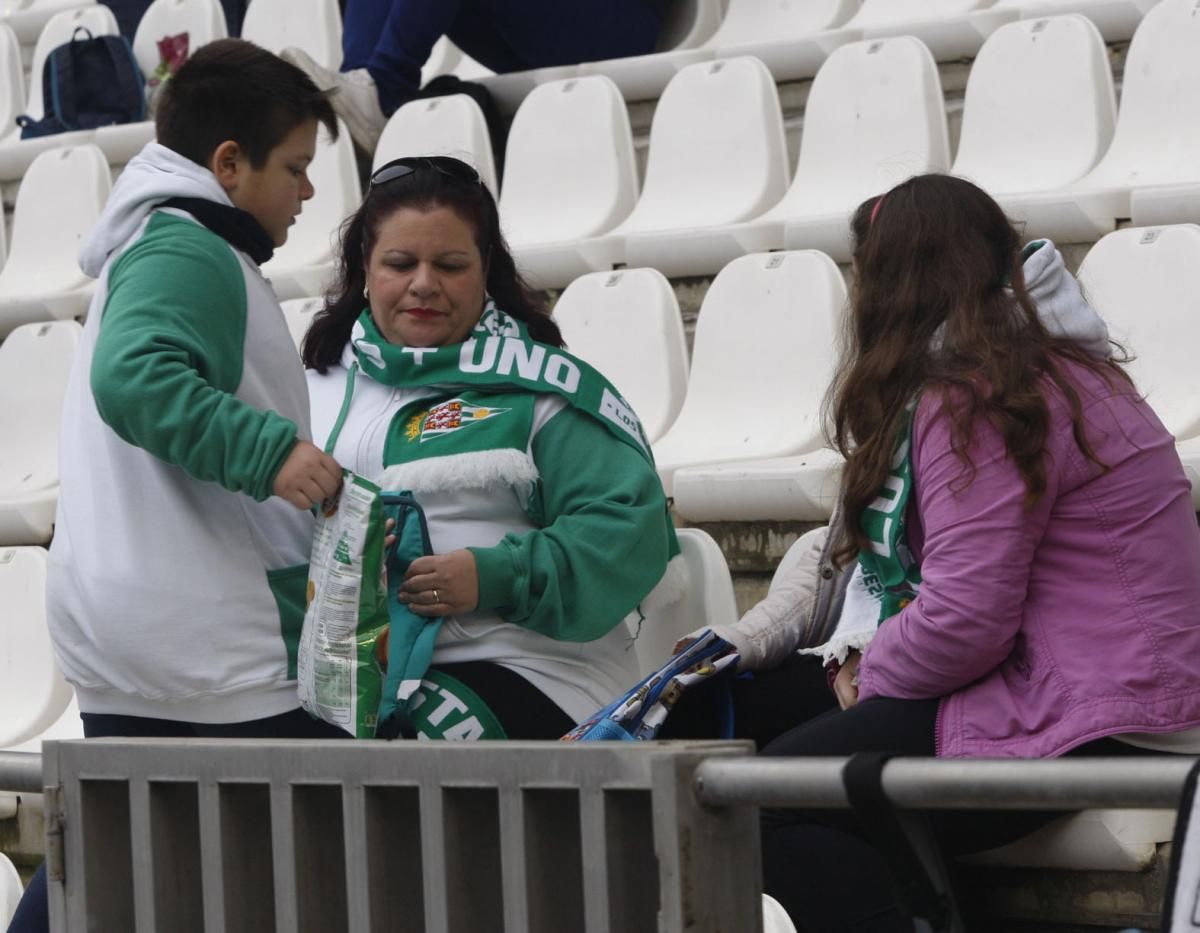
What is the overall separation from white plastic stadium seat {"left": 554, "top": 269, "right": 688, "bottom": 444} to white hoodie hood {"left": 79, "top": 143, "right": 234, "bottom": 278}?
5.34ft

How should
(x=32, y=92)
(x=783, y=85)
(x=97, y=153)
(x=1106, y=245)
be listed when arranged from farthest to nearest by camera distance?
1. (x=32, y=92)
2. (x=97, y=153)
3. (x=783, y=85)
4. (x=1106, y=245)

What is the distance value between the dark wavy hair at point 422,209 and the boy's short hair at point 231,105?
313mm

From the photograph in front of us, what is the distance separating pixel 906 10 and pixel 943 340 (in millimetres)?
2983

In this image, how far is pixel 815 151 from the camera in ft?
13.9

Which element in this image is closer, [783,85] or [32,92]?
[783,85]

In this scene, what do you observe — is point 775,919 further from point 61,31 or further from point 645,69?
point 61,31

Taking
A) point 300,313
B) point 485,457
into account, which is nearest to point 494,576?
point 485,457

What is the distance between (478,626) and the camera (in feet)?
7.62

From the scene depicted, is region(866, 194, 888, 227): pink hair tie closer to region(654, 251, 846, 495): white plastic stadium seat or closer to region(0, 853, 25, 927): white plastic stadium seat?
region(654, 251, 846, 495): white plastic stadium seat

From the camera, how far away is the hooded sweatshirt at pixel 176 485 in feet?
6.42

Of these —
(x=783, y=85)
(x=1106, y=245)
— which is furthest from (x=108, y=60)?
(x=1106, y=245)

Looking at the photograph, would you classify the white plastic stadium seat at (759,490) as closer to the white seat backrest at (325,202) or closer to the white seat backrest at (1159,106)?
the white seat backrest at (1159,106)

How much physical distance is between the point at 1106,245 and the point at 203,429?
186cm

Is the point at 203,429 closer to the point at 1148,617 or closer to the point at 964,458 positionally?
the point at 964,458
